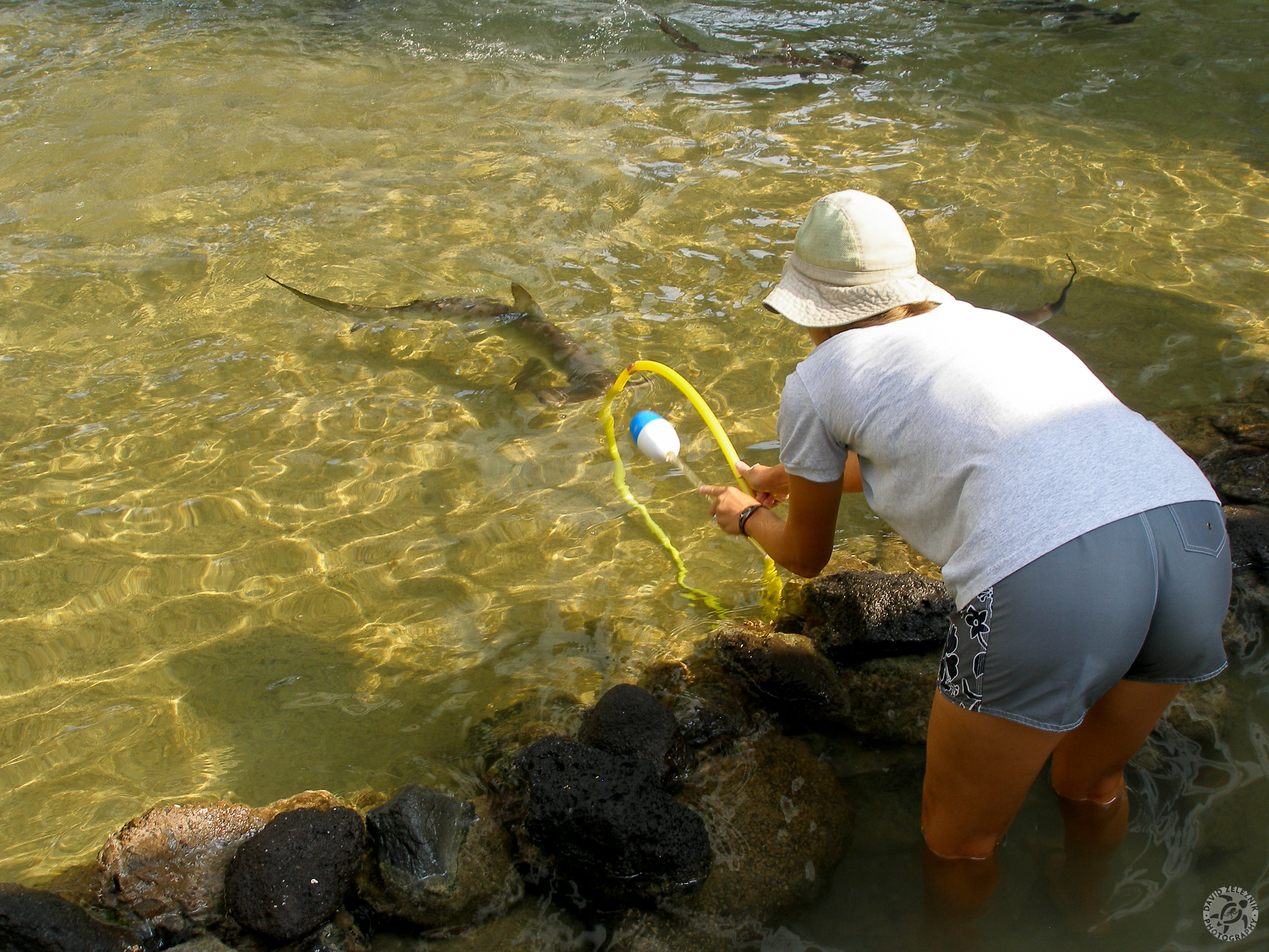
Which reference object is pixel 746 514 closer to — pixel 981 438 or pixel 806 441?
pixel 806 441

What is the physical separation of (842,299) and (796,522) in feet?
2.15

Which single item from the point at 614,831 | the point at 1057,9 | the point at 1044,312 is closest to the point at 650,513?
the point at 614,831

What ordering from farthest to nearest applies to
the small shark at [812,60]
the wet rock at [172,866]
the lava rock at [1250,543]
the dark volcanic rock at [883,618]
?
the small shark at [812,60], the lava rock at [1250,543], the dark volcanic rock at [883,618], the wet rock at [172,866]

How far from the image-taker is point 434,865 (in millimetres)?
2715

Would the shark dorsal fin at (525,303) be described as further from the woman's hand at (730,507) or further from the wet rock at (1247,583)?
the wet rock at (1247,583)

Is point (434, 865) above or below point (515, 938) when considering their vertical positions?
above

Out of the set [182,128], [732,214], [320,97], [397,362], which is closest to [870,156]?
[732,214]

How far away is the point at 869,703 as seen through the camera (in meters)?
3.32

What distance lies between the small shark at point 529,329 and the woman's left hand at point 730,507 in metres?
2.54

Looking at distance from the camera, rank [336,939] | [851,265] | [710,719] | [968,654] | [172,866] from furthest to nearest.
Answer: [710,719]
[172,866]
[336,939]
[851,265]
[968,654]

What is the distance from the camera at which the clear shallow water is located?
11.4 ft

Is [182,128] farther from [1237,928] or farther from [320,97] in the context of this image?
[1237,928]

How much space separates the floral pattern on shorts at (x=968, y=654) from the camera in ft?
6.80

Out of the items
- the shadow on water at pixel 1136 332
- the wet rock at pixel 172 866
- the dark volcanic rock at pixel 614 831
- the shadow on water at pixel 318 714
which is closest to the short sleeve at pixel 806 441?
the dark volcanic rock at pixel 614 831
